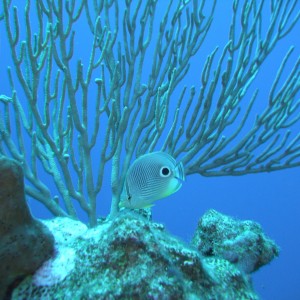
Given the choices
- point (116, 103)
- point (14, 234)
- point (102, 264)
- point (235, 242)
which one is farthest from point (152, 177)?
point (116, 103)

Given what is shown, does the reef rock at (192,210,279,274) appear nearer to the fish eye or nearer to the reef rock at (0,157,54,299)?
the fish eye

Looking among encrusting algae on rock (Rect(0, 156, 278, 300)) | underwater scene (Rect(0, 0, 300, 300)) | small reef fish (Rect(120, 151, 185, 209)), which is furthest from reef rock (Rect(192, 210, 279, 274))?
small reef fish (Rect(120, 151, 185, 209))

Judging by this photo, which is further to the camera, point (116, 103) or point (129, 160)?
point (129, 160)

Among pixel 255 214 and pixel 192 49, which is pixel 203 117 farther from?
pixel 255 214

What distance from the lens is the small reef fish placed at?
1890mm

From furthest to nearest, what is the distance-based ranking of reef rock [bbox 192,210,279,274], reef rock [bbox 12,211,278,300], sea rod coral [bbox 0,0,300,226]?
sea rod coral [bbox 0,0,300,226]
reef rock [bbox 192,210,279,274]
reef rock [bbox 12,211,278,300]

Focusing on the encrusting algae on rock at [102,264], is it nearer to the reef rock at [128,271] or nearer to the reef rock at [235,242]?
the reef rock at [128,271]

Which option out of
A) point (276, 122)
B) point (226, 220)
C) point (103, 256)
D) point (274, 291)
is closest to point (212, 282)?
point (103, 256)

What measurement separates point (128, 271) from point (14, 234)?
1.86 ft

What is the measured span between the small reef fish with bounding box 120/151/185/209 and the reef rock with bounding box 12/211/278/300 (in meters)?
0.28

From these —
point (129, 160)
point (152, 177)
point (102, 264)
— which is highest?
point (152, 177)

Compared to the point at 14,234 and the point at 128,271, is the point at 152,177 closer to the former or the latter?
the point at 128,271

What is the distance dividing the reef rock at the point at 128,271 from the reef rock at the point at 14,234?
0.22 ft

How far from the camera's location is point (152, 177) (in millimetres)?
1895
